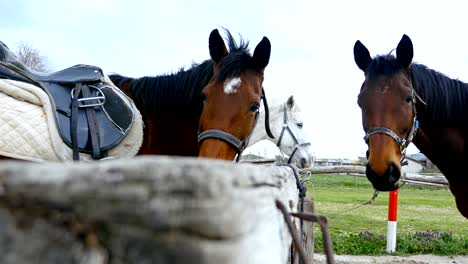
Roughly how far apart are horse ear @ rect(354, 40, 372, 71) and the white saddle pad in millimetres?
2393

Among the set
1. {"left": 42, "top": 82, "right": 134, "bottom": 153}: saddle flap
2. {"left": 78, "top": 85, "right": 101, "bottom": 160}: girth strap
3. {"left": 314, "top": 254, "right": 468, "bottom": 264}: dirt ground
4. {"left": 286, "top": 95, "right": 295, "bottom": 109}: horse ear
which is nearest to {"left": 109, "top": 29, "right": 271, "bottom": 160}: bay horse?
{"left": 42, "top": 82, "right": 134, "bottom": 153}: saddle flap

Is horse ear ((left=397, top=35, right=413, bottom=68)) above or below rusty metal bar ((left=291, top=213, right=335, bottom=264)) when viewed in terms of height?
above

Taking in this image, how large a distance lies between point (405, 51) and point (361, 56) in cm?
42

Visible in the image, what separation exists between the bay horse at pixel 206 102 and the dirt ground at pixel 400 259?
2.37 meters

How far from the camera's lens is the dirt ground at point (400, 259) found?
4482 millimetres

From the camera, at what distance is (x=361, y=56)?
11.7 ft

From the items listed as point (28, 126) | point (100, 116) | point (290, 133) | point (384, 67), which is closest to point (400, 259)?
point (290, 133)

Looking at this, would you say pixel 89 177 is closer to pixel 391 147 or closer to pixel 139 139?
pixel 139 139

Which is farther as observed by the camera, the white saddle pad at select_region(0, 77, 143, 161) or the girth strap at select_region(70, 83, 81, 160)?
the girth strap at select_region(70, 83, 81, 160)

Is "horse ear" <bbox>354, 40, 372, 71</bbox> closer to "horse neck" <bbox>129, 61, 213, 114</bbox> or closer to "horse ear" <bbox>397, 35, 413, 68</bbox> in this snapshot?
"horse ear" <bbox>397, 35, 413, 68</bbox>

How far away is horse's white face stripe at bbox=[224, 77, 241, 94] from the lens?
2.50 meters

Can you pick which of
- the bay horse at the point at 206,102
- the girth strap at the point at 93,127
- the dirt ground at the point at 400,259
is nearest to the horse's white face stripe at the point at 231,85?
the bay horse at the point at 206,102

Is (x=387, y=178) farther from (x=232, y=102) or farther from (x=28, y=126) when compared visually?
(x=28, y=126)

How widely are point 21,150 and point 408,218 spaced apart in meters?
7.77
